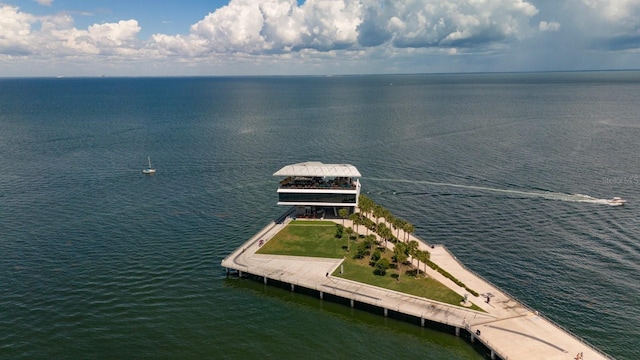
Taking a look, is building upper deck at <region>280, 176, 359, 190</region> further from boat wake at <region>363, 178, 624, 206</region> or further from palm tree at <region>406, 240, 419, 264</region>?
boat wake at <region>363, 178, 624, 206</region>

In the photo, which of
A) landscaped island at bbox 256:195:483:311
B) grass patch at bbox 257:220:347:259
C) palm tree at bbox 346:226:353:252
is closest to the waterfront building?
landscaped island at bbox 256:195:483:311

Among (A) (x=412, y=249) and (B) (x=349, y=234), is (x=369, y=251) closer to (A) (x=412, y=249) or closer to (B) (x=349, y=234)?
(B) (x=349, y=234)

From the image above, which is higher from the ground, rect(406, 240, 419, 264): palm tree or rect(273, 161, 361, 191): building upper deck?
rect(273, 161, 361, 191): building upper deck

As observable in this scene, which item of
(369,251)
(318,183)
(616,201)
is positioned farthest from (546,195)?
(318,183)

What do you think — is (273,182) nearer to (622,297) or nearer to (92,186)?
(92,186)

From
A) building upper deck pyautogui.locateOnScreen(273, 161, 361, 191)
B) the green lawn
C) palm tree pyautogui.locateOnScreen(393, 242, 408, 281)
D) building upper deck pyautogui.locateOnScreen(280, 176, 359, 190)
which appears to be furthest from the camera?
building upper deck pyautogui.locateOnScreen(273, 161, 361, 191)
